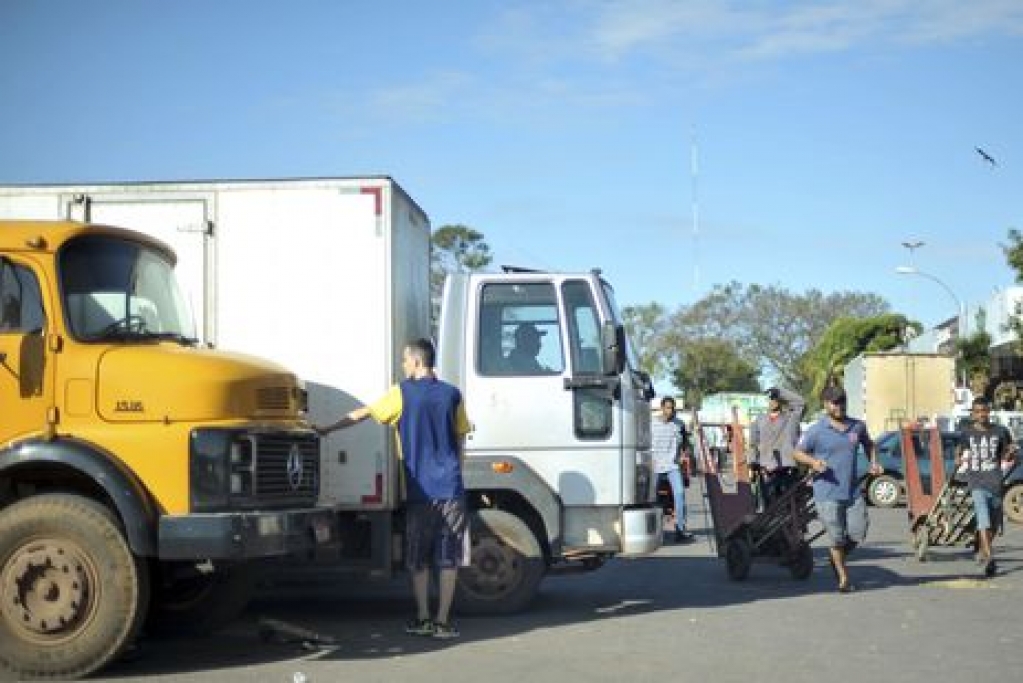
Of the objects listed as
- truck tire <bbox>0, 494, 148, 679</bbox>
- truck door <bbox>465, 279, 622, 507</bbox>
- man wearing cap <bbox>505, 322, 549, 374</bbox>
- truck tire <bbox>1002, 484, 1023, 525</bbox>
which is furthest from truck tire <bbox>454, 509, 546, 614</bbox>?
truck tire <bbox>1002, 484, 1023, 525</bbox>

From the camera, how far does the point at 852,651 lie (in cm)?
849

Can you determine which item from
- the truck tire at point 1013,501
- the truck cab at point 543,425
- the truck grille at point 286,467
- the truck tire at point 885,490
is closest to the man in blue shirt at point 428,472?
the truck grille at point 286,467

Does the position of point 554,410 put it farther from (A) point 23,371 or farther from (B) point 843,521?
(A) point 23,371

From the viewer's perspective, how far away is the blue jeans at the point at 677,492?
55.0 feet

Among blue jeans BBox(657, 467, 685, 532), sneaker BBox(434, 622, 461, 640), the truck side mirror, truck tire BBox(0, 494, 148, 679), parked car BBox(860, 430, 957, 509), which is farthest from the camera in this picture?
parked car BBox(860, 430, 957, 509)

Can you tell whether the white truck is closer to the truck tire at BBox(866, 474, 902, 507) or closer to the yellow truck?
the yellow truck

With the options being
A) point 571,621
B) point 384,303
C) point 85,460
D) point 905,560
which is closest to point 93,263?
point 85,460

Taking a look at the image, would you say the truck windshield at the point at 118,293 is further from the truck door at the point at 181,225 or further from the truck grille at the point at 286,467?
the truck grille at the point at 286,467

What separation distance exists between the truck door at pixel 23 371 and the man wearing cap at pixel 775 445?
8478 millimetres

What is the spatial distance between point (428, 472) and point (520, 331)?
156 centimetres

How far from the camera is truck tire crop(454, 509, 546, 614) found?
9.95m

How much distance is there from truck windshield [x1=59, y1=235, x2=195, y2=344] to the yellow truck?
15 mm

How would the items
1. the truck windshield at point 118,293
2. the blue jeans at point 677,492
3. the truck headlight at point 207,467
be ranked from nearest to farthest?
the truck headlight at point 207,467, the truck windshield at point 118,293, the blue jeans at point 677,492

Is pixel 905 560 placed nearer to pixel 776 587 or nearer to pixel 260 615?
pixel 776 587
